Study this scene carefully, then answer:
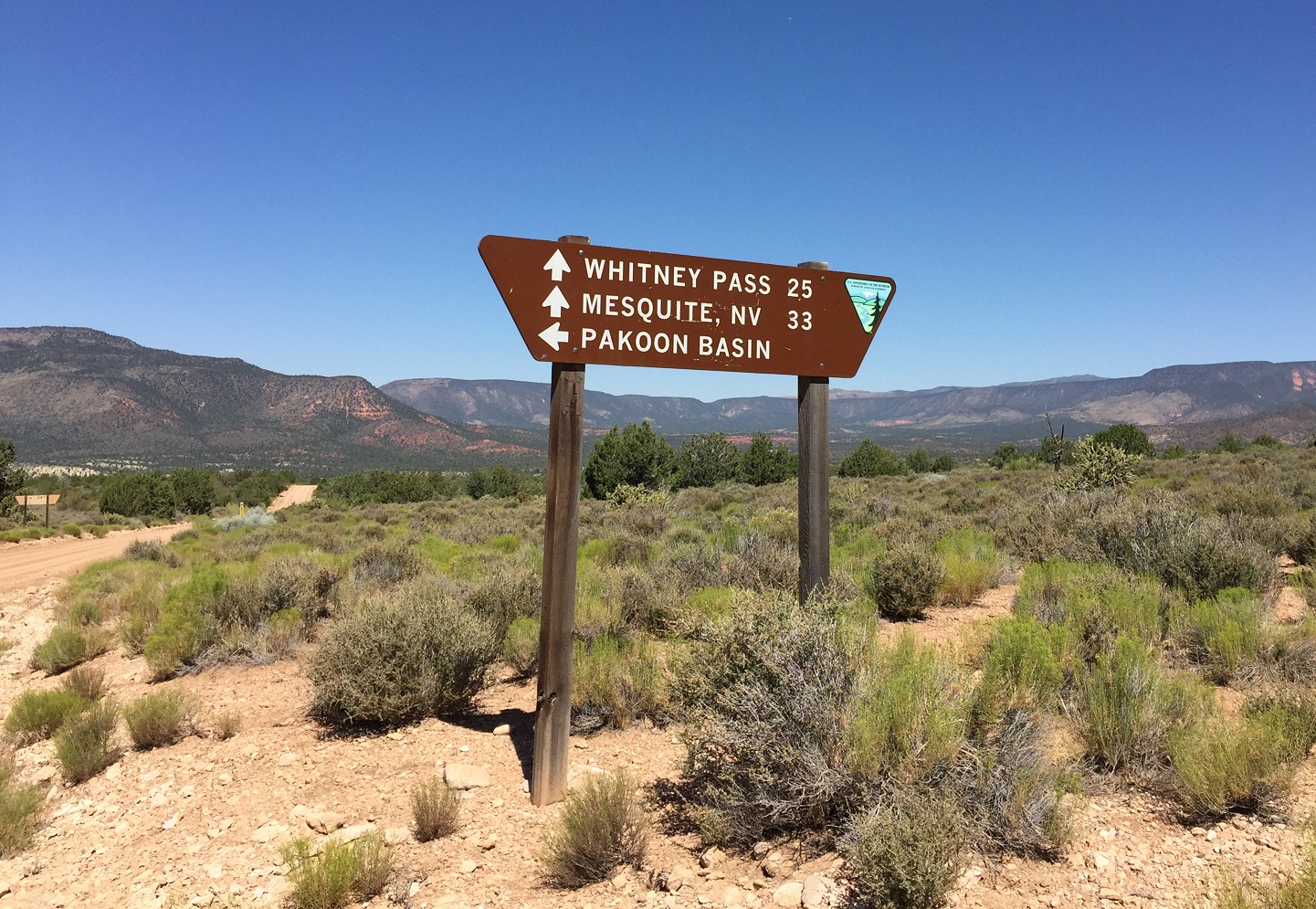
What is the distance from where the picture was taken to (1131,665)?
13.4 feet

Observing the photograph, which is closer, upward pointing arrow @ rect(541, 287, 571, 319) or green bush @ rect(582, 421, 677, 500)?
upward pointing arrow @ rect(541, 287, 571, 319)

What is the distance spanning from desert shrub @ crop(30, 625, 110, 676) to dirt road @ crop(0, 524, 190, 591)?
8.04 metres

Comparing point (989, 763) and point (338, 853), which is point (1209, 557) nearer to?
point (989, 763)

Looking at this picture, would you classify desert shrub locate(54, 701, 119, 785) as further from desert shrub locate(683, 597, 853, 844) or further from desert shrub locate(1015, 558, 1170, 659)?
desert shrub locate(1015, 558, 1170, 659)

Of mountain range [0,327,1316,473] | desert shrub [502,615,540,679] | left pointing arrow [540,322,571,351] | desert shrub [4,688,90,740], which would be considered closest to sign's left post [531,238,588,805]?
left pointing arrow [540,322,571,351]

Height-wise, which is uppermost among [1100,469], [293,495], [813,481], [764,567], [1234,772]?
[813,481]

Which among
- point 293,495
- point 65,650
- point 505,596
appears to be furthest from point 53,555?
point 293,495

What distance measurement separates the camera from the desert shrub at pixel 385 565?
385 inches

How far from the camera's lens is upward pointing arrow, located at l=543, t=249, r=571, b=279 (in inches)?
158

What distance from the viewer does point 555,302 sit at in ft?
13.2

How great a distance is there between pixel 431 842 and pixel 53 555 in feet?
70.7

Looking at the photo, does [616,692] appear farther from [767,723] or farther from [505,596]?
[505,596]

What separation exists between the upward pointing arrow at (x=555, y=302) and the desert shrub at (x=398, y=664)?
9.76 ft

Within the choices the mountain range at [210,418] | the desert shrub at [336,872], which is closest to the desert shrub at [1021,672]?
the desert shrub at [336,872]
